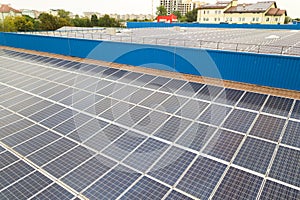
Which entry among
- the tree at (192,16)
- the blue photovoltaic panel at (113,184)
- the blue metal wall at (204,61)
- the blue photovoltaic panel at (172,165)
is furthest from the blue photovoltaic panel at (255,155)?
the tree at (192,16)

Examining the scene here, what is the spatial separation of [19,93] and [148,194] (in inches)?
615

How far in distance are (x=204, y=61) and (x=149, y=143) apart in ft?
29.9

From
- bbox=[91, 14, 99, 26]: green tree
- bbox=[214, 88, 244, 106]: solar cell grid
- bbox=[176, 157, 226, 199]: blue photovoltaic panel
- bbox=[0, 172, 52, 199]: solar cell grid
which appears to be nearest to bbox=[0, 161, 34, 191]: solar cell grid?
bbox=[0, 172, 52, 199]: solar cell grid

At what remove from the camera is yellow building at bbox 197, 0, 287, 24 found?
89.1m

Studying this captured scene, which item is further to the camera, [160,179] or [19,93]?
[19,93]

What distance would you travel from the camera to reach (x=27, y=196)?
8.95m

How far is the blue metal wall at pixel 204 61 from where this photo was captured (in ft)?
49.2

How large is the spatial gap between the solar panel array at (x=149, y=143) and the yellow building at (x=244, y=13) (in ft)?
286

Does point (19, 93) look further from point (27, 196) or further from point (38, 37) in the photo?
point (38, 37)

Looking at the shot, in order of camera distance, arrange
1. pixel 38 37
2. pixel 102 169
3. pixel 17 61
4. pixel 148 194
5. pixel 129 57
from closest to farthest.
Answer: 1. pixel 148 194
2. pixel 102 169
3. pixel 129 57
4. pixel 17 61
5. pixel 38 37

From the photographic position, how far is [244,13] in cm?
9125

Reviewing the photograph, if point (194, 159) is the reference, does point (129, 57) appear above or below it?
above

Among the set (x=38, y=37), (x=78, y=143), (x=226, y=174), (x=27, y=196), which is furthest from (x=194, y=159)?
(x=38, y=37)

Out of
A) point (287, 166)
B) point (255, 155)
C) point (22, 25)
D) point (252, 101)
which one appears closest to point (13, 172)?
point (255, 155)
